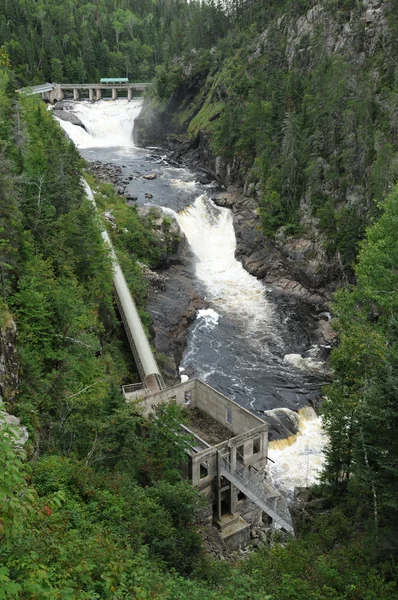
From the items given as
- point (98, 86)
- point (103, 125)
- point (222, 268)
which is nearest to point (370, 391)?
point (222, 268)

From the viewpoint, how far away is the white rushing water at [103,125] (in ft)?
318

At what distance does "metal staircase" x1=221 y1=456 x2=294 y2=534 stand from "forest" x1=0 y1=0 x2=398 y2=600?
1.12 m

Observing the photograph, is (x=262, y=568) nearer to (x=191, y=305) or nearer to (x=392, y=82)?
(x=191, y=305)

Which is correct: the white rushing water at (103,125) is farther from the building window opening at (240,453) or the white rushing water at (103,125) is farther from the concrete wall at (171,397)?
the building window opening at (240,453)

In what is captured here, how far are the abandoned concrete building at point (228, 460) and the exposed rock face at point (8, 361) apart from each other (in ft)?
23.2

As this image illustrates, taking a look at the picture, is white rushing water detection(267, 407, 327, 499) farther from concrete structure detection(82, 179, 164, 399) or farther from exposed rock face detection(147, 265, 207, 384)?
exposed rock face detection(147, 265, 207, 384)

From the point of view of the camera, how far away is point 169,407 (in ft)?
81.9

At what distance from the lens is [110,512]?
16328 mm

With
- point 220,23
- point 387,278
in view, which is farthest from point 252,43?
point 387,278

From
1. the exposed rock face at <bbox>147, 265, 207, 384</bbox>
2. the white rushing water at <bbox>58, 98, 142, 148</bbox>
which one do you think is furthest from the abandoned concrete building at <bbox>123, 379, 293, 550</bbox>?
the white rushing water at <bbox>58, 98, 142, 148</bbox>

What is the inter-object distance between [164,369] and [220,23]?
95.5 metres

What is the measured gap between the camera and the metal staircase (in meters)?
25.2

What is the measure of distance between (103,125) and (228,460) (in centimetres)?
9199

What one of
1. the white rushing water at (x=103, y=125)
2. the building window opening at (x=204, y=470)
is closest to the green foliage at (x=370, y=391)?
the building window opening at (x=204, y=470)
